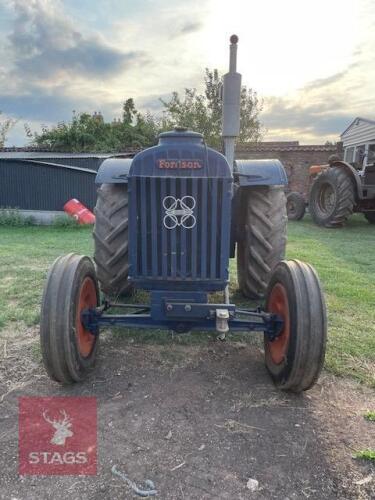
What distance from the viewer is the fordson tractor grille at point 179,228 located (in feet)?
8.95

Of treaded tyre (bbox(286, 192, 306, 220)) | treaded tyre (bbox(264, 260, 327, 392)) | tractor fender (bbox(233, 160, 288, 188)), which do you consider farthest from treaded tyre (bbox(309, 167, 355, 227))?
treaded tyre (bbox(264, 260, 327, 392))

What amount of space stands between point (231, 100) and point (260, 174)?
0.66m

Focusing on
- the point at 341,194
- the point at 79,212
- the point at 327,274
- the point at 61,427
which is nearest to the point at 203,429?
the point at 61,427

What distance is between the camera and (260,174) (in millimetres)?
3645

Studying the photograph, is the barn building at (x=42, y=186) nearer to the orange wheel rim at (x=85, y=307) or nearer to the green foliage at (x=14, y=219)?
the green foliage at (x=14, y=219)

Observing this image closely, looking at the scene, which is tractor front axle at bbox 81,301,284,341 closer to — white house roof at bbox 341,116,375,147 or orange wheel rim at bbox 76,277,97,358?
orange wheel rim at bbox 76,277,97,358

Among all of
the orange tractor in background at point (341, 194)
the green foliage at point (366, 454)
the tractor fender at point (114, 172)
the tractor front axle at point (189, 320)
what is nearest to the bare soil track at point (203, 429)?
the green foliage at point (366, 454)

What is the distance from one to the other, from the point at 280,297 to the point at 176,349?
101cm

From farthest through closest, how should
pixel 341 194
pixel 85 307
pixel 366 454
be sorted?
pixel 341 194, pixel 85 307, pixel 366 454

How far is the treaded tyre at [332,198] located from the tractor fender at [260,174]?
7002 mm

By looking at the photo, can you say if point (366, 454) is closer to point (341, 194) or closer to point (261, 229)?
point (261, 229)

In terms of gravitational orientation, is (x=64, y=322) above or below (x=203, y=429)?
above

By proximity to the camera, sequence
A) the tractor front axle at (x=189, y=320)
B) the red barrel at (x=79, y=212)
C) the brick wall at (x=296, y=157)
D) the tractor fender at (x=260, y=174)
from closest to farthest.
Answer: the tractor front axle at (x=189, y=320) → the tractor fender at (x=260, y=174) → the red barrel at (x=79, y=212) → the brick wall at (x=296, y=157)

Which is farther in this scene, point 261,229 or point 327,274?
point 327,274
